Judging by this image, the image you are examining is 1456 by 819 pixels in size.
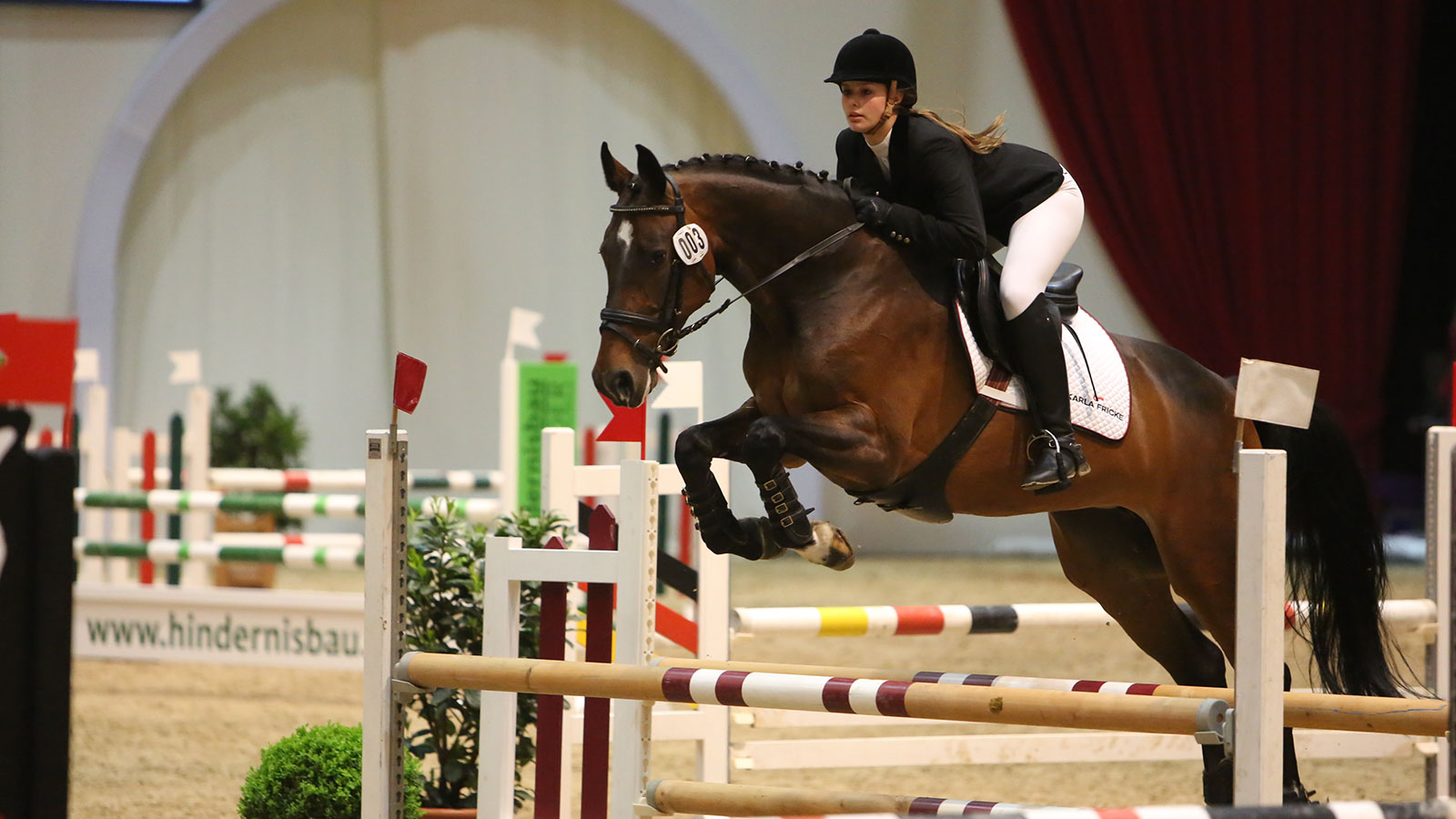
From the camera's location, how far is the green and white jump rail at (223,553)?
5000 millimetres

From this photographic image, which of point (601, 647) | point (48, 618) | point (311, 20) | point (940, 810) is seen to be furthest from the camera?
point (311, 20)

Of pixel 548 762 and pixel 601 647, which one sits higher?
pixel 601 647

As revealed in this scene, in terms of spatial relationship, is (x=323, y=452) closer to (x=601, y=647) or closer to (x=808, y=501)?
(x=808, y=501)

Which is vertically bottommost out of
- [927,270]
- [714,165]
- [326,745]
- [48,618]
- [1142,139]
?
[326,745]

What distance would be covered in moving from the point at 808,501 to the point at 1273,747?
7.18m

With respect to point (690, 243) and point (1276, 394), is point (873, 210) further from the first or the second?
point (1276, 394)

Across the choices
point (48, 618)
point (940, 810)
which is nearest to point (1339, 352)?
point (940, 810)

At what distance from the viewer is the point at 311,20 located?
31.6 ft

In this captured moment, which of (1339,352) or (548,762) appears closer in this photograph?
(548,762)

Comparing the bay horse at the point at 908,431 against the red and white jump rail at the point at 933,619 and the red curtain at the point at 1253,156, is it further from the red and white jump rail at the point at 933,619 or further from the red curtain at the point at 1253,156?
the red curtain at the point at 1253,156

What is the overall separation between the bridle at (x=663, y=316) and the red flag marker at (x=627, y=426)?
0.76 feet

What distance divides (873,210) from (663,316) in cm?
47

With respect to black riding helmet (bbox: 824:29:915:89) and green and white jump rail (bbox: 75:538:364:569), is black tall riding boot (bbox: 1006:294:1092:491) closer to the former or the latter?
black riding helmet (bbox: 824:29:915:89)

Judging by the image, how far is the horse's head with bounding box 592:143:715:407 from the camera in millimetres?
2336
